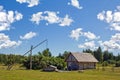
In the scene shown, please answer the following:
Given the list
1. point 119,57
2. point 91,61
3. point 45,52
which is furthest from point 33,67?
point 119,57

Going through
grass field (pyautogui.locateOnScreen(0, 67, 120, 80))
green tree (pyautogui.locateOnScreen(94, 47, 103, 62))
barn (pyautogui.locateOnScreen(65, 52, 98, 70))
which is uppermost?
green tree (pyautogui.locateOnScreen(94, 47, 103, 62))

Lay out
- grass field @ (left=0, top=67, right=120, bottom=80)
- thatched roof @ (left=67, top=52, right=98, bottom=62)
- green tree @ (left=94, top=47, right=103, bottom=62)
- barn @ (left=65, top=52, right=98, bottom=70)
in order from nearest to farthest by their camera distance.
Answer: grass field @ (left=0, top=67, right=120, bottom=80) < barn @ (left=65, top=52, right=98, bottom=70) < thatched roof @ (left=67, top=52, right=98, bottom=62) < green tree @ (left=94, top=47, right=103, bottom=62)

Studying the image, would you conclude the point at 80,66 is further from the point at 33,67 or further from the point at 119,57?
the point at 119,57

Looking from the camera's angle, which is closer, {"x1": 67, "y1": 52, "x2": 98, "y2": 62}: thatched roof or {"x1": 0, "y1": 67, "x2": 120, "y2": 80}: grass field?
{"x1": 0, "y1": 67, "x2": 120, "y2": 80}: grass field

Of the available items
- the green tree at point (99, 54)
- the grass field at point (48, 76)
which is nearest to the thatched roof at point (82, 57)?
the grass field at point (48, 76)

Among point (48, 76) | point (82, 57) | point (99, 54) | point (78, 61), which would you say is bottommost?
point (48, 76)

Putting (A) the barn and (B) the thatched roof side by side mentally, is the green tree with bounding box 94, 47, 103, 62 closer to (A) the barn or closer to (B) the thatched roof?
(B) the thatched roof

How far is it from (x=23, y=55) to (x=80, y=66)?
58.5 ft

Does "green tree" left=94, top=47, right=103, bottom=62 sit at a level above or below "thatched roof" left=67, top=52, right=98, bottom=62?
above

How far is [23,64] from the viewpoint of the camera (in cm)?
8981

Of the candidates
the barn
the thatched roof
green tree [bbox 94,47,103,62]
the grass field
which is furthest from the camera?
green tree [bbox 94,47,103,62]

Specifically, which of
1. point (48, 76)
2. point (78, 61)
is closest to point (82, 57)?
point (78, 61)

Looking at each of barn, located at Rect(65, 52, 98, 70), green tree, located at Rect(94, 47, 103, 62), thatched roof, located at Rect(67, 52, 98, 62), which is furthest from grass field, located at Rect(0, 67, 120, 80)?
green tree, located at Rect(94, 47, 103, 62)

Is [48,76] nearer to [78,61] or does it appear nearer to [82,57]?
[78,61]
